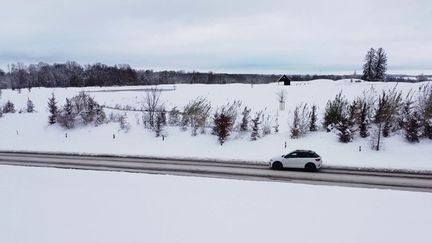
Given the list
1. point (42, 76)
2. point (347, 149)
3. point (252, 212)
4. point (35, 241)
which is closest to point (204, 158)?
point (347, 149)

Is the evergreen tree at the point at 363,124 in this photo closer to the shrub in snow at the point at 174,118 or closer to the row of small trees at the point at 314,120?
the row of small trees at the point at 314,120

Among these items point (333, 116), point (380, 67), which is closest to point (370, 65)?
point (380, 67)

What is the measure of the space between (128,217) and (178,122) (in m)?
22.7

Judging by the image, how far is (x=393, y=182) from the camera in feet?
63.0

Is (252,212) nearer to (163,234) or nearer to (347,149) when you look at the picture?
(163,234)

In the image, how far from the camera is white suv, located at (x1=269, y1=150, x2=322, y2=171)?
72.5 feet

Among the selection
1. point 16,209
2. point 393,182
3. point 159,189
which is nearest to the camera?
point 16,209

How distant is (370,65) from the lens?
73.5 m

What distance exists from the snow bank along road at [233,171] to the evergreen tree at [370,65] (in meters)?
56.7

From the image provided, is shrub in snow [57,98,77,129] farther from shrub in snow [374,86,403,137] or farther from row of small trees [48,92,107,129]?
shrub in snow [374,86,403,137]

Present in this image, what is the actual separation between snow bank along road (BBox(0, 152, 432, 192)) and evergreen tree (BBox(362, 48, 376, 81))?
186 ft

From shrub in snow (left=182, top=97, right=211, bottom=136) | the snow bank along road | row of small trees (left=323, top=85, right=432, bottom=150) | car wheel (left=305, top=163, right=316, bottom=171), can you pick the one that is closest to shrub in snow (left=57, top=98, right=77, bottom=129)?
the snow bank along road

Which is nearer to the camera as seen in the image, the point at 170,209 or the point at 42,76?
the point at 170,209

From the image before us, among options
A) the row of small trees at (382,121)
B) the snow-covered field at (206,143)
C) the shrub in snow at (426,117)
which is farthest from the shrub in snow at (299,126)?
the shrub in snow at (426,117)
